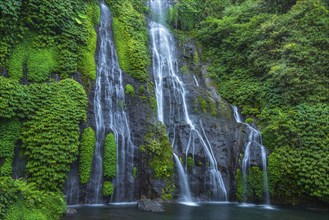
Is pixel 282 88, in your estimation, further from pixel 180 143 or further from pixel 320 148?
pixel 180 143

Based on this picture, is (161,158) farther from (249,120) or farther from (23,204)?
(23,204)

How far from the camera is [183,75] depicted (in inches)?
671

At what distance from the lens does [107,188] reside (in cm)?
1082

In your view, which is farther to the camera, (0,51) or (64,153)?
(0,51)

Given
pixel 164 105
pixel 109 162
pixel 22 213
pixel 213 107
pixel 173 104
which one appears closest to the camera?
pixel 22 213

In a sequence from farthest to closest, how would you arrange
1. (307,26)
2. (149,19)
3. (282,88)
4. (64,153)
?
(149,19) → (307,26) → (282,88) → (64,153)

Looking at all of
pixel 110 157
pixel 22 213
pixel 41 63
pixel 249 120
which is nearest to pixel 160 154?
pixel 110 157

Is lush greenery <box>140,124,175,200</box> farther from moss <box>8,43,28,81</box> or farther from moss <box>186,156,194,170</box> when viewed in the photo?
moss <box>8,43,28,81</box>

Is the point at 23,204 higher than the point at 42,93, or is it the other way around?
the point at 42,93

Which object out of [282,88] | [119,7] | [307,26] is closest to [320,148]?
[282,88]

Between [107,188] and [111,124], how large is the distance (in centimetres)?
262

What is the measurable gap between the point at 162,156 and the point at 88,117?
11.3 ft

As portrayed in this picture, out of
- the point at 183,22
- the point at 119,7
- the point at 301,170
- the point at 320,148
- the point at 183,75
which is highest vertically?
the point at 183,22

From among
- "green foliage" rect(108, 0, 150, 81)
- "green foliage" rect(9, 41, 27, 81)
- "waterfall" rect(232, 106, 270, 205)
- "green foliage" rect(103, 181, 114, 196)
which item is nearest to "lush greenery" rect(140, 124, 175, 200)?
"green foliage" rect(103, 181, 114, 196)
